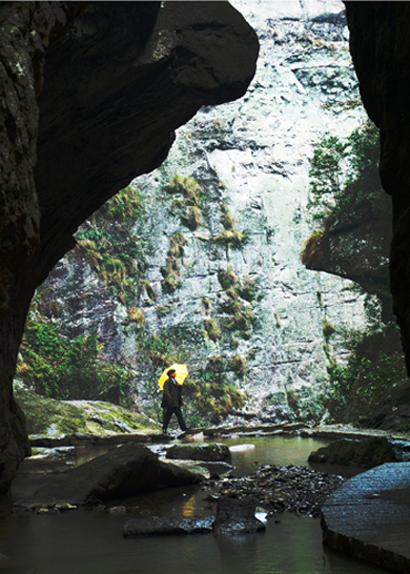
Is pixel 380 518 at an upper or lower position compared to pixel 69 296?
lower

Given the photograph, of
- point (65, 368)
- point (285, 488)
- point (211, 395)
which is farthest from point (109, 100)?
point (211, 395)

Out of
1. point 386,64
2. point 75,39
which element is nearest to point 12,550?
point 386,64

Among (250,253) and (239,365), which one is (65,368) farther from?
(250,253)

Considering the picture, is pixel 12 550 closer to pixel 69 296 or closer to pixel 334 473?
pixel 334 473

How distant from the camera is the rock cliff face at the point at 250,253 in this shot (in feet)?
77.4

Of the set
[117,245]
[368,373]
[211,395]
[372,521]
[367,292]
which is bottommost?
[211,395]

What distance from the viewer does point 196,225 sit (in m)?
26.2

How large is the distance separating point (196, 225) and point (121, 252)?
3.87 metres

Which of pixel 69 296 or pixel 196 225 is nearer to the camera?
pixel 69 296

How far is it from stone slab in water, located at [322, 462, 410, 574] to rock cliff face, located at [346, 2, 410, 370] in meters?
1.11

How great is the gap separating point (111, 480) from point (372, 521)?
291cm

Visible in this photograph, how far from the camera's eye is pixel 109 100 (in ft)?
25.6

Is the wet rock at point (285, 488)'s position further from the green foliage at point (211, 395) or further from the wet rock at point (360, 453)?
the green foliage at point (211, 395)

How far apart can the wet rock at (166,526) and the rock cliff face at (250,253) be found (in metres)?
18.6
